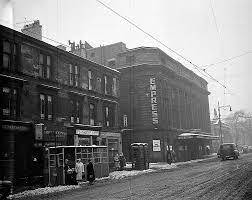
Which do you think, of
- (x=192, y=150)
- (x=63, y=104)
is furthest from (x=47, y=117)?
(x=192, y=150)

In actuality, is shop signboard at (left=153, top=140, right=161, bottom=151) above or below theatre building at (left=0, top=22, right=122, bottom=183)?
below

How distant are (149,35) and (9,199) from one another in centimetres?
1240

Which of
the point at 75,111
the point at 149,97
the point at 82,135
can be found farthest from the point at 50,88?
the point at 149,97

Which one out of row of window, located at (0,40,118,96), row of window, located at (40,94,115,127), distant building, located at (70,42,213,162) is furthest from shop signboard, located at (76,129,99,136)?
distant building, located at (70,42,213,162)

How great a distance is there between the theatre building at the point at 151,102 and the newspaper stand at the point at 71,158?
19.7 meters

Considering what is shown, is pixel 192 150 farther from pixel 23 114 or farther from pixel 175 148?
pixel 23 114

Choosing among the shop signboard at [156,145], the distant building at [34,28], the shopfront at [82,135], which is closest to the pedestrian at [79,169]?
the shopfront at [82,135]

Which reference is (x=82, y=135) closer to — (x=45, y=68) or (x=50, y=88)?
(x=50, y=88)

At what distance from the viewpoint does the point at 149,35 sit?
20.6m

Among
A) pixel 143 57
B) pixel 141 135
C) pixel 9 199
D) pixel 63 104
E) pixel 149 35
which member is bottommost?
pixel 9 199

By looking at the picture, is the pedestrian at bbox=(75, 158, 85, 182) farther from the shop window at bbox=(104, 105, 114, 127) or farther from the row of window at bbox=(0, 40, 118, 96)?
the shop window at bbox=(104, 105, 114, 127)

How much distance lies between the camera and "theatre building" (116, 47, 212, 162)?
46000mm

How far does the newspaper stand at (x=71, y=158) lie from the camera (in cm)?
2138

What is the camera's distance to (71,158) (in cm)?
2325
